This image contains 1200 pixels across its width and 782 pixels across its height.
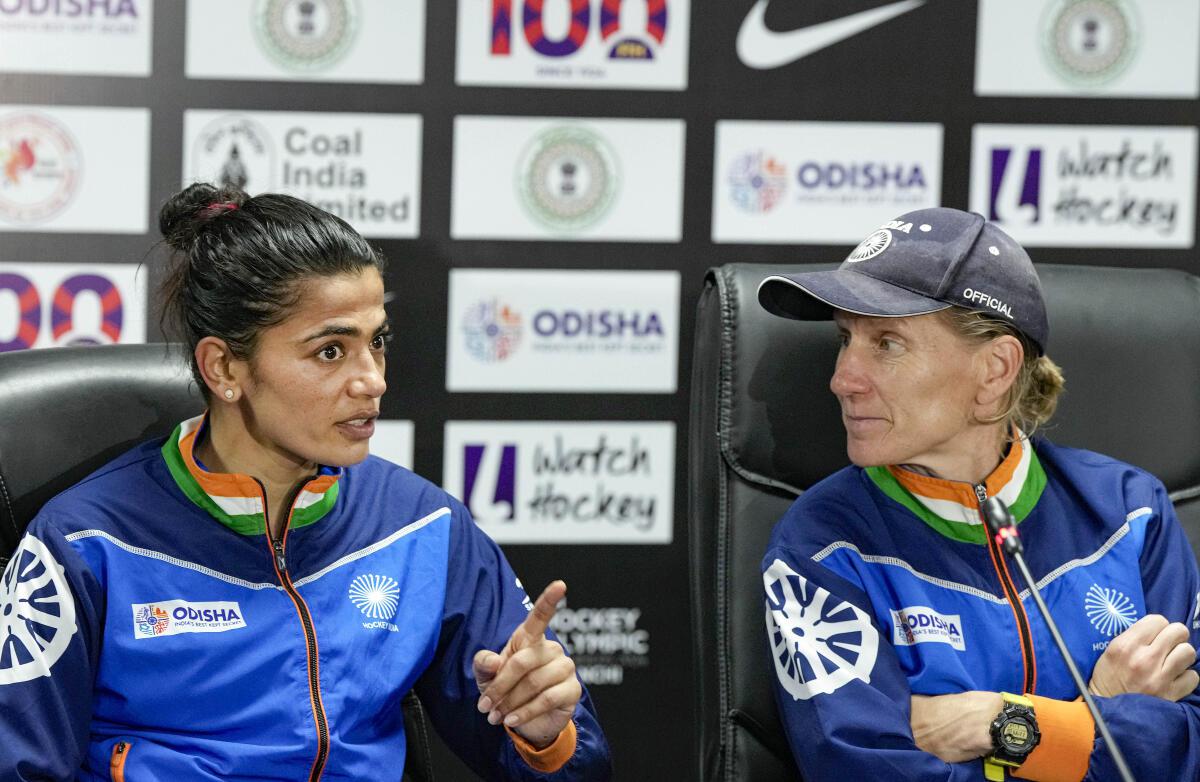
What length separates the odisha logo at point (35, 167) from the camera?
2.58 m

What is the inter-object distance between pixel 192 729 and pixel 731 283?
89 cm

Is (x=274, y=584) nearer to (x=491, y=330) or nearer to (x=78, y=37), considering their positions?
(x=491, y=330)

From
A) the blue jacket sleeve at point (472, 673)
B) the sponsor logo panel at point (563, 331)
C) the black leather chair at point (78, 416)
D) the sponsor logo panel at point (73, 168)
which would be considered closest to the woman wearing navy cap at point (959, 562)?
the blue jacket sleeve at point (472, 673)

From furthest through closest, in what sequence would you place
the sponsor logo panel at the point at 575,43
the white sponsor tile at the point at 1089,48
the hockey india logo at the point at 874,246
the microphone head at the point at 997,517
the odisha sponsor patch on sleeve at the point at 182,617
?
the white sponsor tile at the point at 1089,48 < the sponsor logo panel at the point at 575,43 < the hockey india logo at the point at 874,246 < the odisha sponsor patch on sleeve at the point at 182,617 < the microphone head at the point at 997,517

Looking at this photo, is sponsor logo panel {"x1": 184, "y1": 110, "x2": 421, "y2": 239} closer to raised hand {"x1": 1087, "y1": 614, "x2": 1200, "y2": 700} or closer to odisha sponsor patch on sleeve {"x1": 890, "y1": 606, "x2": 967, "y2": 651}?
odisha sponsor patch on sleeve {"x1": 890, "y1": 606, "x2": 967, "y2": 651}

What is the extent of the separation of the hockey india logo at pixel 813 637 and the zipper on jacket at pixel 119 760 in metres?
0.75

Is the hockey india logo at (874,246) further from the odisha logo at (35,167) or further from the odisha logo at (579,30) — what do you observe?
the odisha logo at (35,167)

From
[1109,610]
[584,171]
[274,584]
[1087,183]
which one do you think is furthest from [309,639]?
[1087,183]

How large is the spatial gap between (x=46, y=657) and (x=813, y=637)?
2.79 ft

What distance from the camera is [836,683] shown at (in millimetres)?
1564

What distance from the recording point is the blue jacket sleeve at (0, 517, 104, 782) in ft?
4.68

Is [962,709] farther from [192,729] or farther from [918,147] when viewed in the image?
[918,147]

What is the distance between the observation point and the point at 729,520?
183 centimetres

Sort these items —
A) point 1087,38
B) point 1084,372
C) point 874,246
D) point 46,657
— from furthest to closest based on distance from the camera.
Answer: point 1087,38 → point 1084,372 → point 874,246 → point 46,657
